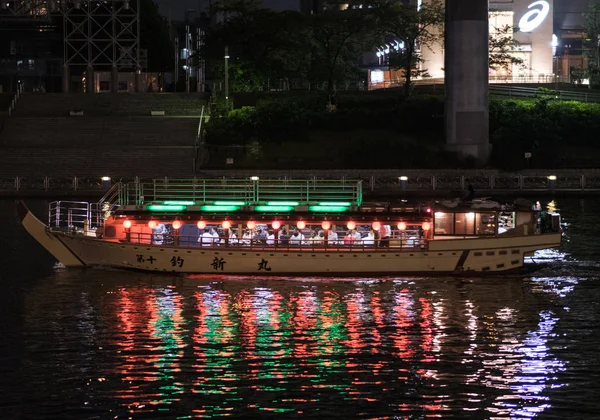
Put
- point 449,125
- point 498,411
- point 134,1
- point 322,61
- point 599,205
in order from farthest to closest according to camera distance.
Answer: point 134,1
point 322,61
point 449,125
point 599,205
point 498,411

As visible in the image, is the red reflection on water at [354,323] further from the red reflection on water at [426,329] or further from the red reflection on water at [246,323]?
the red reflection on water at [246,323]

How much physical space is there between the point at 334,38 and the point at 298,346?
2809 inches

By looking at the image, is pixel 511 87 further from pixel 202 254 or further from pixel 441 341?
pixel 441 341

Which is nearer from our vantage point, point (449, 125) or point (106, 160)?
→ point (106, 160)

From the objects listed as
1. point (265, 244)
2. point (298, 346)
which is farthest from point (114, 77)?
point (298, 346)

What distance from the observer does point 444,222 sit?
42.9 m

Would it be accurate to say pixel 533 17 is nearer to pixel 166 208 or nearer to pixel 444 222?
pixel 444 222

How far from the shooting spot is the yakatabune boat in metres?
42.4

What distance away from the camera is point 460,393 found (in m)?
26.8

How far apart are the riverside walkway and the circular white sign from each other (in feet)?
121

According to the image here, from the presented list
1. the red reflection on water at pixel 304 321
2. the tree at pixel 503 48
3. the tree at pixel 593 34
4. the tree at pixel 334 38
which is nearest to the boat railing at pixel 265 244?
the red reflection on water at pixel 304 321

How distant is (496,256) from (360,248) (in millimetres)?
5100

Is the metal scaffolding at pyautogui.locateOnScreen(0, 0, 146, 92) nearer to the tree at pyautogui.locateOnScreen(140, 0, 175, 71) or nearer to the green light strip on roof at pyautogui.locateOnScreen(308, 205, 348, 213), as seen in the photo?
the tree at pyautogui.locateOnScreen(140, 0, 175, 71)

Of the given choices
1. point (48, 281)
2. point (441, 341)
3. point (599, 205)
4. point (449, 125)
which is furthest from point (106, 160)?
point (441, 341)
